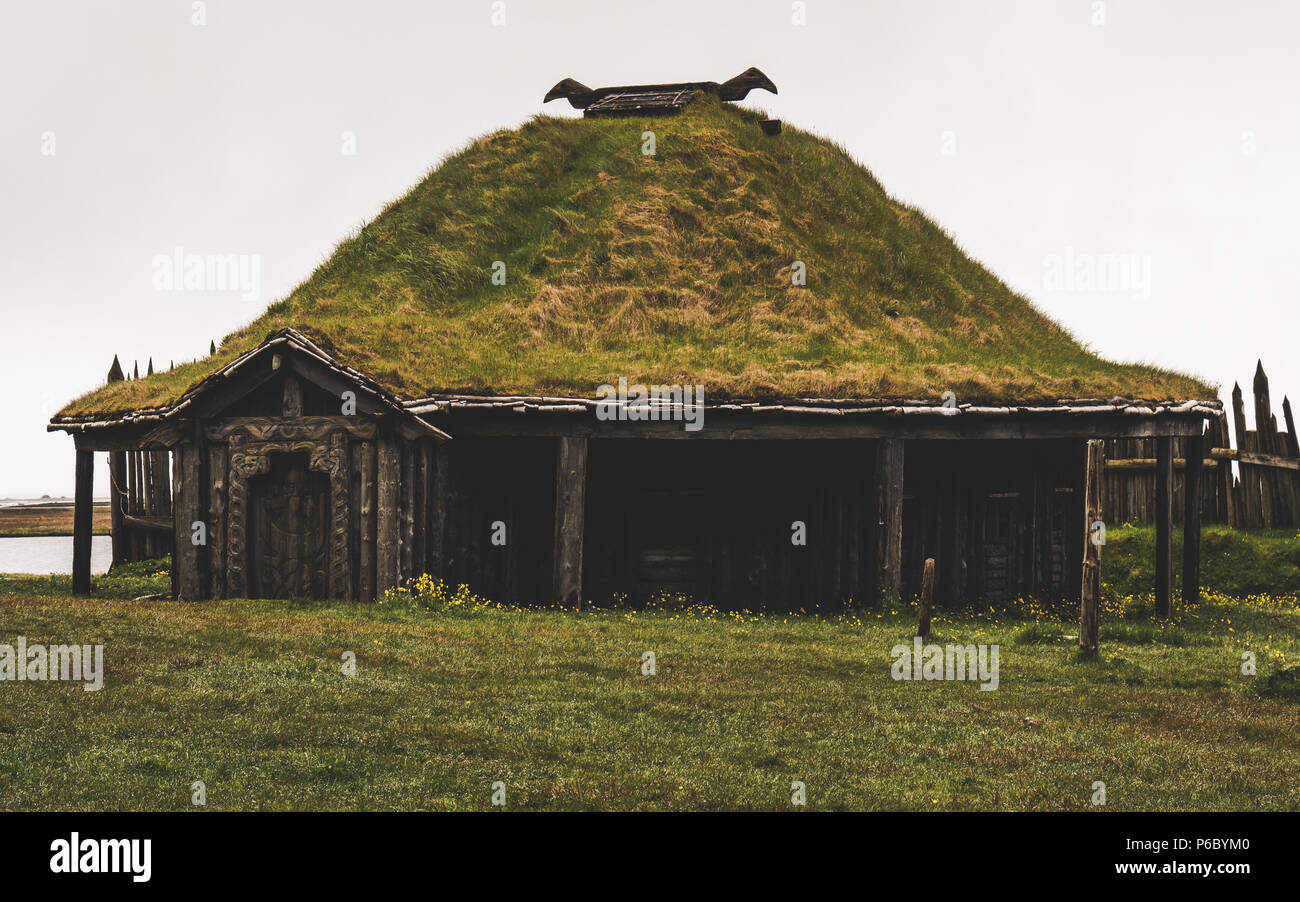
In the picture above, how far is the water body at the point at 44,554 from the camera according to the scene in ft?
113

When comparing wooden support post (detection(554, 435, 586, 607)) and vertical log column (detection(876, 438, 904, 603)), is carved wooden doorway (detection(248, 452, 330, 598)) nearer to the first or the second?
wooden support post (detection(554, 435, 586, 607))

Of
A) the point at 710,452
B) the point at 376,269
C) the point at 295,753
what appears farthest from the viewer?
the point at 376,269

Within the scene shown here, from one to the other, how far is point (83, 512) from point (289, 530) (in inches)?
224

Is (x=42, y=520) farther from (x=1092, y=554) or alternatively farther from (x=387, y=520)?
(x=1092, y=554)

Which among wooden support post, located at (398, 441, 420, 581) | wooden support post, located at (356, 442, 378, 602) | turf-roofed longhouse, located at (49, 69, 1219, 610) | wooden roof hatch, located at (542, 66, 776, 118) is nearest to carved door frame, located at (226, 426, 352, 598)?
turf-roofed longhouse, located at (49, 69, 1219, 610)

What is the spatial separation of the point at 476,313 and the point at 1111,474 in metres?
13.1

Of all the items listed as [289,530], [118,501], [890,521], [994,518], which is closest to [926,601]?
[890,521]

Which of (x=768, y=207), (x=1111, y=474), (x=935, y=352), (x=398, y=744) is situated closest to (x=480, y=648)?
(x=398, y=744)

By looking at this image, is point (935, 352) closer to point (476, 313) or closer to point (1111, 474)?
point (1111, 474)

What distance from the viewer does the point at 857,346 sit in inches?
893

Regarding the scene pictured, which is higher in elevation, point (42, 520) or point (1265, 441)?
point (1265, 441)

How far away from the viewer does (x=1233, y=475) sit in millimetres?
21688

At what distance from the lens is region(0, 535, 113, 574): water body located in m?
34.3
